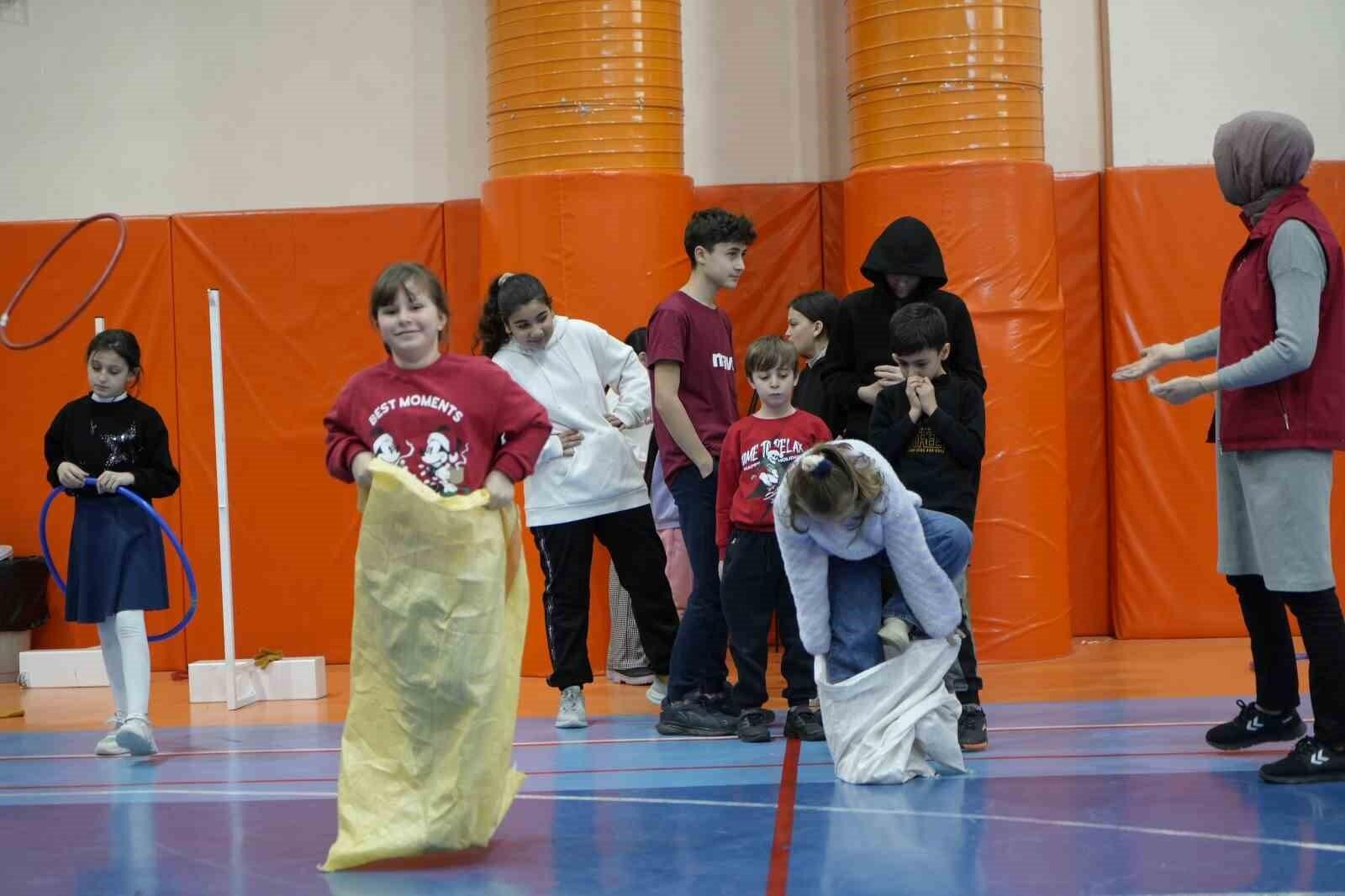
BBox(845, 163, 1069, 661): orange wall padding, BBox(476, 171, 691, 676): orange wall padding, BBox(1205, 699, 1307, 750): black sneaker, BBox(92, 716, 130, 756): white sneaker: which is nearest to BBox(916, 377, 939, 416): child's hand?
BBox(1205, 699, 1307, 750): black sneaker

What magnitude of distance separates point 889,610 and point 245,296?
14.5ft

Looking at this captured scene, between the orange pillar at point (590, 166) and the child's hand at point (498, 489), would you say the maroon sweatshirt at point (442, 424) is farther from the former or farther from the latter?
the orange pillar at point (590, 166)

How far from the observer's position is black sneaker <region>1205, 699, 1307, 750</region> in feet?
15.0

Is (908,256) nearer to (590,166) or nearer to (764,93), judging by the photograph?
(590,166)

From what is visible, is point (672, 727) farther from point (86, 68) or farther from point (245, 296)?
point (86, 68)

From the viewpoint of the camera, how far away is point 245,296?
305 inches

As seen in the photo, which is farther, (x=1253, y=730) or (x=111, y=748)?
(x=111, y=748)

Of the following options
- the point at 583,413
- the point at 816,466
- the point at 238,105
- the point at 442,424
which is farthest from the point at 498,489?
the point at 238,105

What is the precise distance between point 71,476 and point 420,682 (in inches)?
99.0

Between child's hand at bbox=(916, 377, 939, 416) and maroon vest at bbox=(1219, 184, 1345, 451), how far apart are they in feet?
2.89

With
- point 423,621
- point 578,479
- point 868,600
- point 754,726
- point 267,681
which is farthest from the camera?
point 267,681

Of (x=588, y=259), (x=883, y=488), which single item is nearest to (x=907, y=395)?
(x=883, y=488)

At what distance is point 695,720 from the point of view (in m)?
5.39

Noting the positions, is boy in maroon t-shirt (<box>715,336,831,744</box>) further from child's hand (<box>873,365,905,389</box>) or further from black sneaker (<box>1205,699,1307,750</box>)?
black sneaker (<box>1205,699,1307,750</box>)
